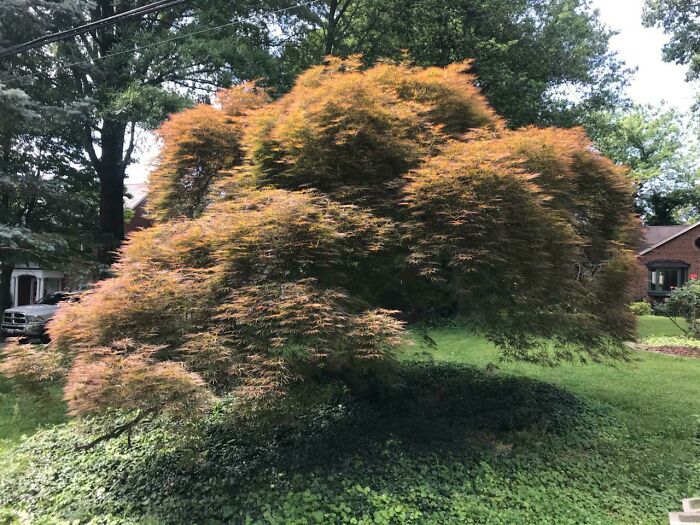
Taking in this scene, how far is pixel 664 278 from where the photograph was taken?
84.2 ft

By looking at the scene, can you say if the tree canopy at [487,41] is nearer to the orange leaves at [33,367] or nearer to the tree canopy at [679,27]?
the tree canopy at [679,27]

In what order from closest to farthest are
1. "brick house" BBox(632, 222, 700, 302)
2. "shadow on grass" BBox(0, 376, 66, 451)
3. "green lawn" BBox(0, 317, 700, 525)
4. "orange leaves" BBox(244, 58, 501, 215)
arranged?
"green lawn" BBox(0, 317, 700, 525)
"orange leaves" BBox(244, 58, 501, 215)
"shadow on grass" BBox(0, 376, 66, 451)
"brick house" BBox(632, 222, 700, 302)

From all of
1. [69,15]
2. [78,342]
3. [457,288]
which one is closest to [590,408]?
[457,288]

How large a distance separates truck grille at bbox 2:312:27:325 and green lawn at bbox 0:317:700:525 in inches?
345

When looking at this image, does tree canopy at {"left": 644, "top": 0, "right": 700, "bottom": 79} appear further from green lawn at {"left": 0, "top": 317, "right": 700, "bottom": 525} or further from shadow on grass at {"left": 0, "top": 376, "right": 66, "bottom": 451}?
shadow on grass at {"left": 0, "top": 376, "right": 66, "bottom": 451}

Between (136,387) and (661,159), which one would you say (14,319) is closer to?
(136,387)

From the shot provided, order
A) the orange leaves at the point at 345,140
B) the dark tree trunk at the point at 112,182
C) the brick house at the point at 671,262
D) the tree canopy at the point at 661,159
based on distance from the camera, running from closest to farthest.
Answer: the orange leaves at the point at 345,140 → the dark tree trunk at the point at 112,182 → the brick house at the point at 671,262 → the tree canopy at the point at 661,159

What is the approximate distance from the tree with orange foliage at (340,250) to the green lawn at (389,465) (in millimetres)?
881

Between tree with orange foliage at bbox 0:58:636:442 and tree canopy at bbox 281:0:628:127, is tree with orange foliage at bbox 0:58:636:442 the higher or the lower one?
the lower one

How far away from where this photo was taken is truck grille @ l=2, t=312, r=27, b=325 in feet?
47.2

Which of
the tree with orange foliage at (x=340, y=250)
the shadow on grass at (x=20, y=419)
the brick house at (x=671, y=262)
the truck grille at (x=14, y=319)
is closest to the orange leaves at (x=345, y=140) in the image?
the tree with orange foliage at (x=340, y=250)

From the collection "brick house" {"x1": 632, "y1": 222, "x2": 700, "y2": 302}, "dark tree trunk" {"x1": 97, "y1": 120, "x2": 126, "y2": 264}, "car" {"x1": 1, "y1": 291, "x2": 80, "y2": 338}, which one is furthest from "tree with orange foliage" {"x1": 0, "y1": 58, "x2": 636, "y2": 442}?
"brick house" {"x1": 632, "y1": 222, "x2": 700, "y2": 302}

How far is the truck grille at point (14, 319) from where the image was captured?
14398 millimetres

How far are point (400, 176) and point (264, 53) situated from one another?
6790mm
